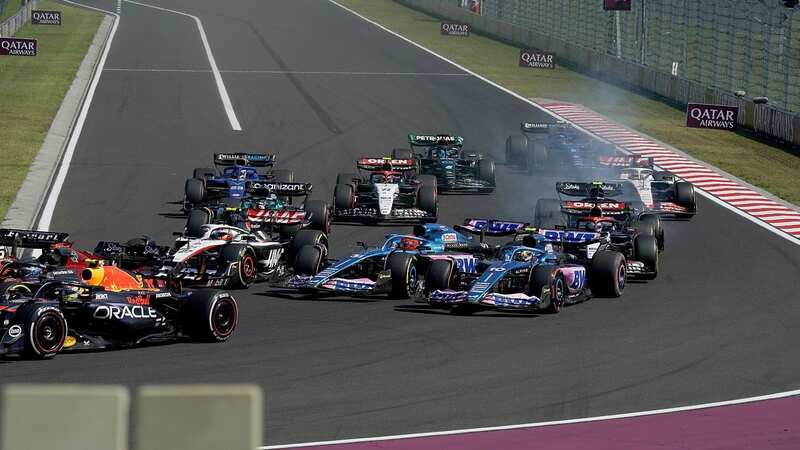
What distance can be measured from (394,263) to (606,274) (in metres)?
3.66

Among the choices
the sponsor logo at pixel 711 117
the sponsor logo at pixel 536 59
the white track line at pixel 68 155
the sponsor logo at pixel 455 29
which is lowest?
the white track line at pixel 68 155

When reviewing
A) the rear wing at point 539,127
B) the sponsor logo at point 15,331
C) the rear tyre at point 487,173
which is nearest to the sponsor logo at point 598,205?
the rear tyre at point 487,173

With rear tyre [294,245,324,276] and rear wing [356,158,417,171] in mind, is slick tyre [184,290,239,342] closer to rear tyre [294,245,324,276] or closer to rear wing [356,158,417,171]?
rear tyre [294,245,324,276]

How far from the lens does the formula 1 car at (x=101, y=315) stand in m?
15.8

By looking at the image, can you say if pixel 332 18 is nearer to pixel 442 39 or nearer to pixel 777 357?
pixel 442 39

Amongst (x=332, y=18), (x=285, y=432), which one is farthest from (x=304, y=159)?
(x=332, y=18)

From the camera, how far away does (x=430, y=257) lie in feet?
73.6

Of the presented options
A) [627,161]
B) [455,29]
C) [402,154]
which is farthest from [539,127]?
[455,29]

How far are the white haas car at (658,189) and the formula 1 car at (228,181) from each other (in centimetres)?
872

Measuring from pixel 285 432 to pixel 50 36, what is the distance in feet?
213

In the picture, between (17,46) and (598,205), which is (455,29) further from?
(598,205)

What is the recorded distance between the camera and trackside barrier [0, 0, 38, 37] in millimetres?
68562

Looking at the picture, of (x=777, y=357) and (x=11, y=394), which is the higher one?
(x=11, y=394)

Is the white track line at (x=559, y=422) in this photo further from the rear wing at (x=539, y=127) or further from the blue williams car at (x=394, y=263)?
the rear wing at (x=539, y=127)
